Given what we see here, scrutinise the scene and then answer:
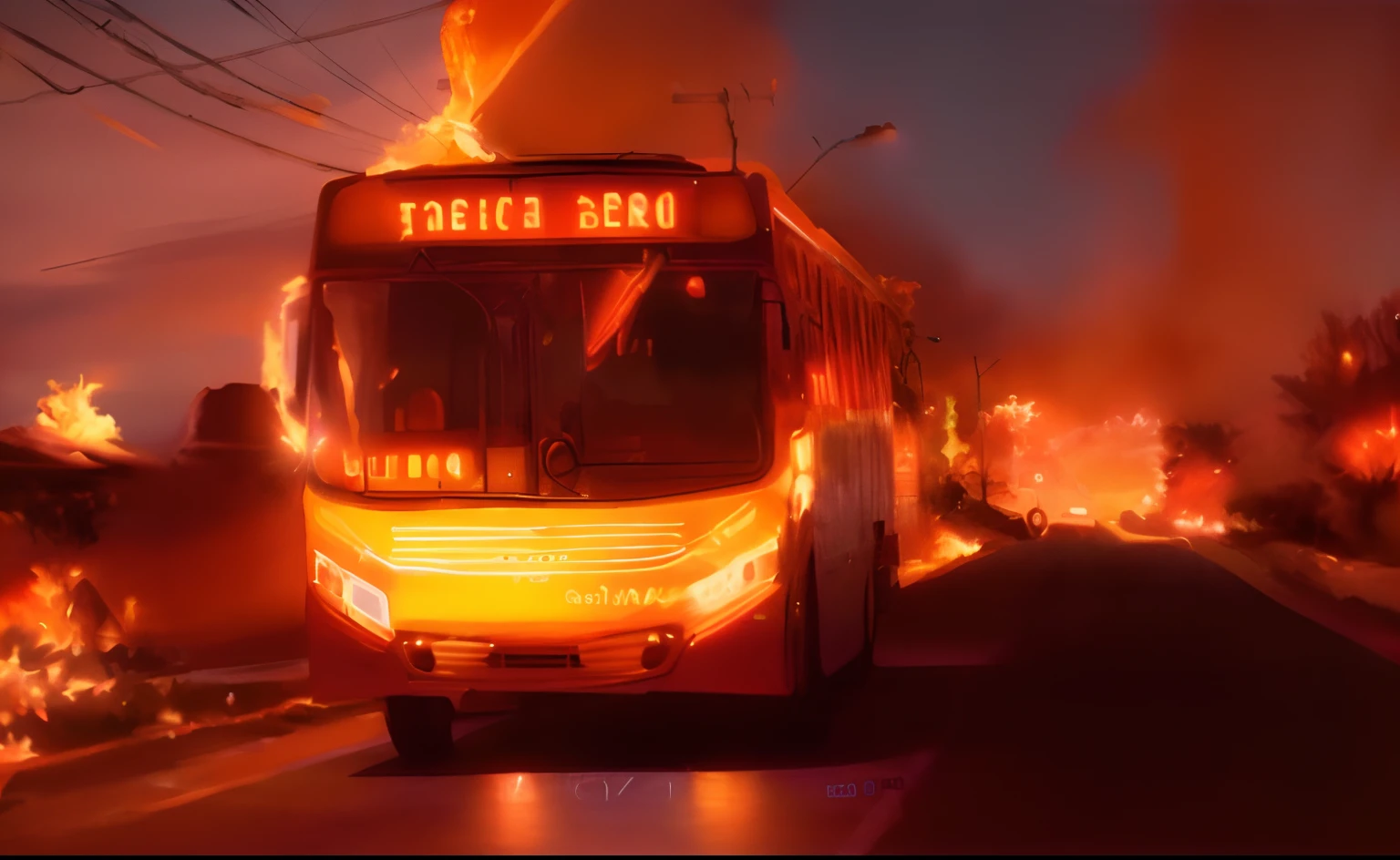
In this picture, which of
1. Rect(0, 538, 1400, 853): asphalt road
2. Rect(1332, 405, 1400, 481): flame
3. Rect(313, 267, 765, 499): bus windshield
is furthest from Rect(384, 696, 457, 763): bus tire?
Rect(1332, 405, 1400, 481): flame

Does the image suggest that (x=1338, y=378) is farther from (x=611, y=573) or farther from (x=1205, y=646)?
(x=611, y=573)

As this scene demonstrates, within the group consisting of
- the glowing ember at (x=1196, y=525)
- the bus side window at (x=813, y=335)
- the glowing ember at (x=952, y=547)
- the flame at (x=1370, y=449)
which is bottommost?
the glowing ember at (x=1196, y=525)

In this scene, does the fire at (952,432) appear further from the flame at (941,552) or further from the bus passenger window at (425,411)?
the bus passenger window at (425,411)

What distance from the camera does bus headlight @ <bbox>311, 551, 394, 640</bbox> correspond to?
11.6 metres

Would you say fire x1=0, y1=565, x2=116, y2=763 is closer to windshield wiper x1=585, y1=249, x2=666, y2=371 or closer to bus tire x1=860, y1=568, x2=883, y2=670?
windshield wiper x1=585, y1=249, x2=666, y2=371

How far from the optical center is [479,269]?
11.9 m

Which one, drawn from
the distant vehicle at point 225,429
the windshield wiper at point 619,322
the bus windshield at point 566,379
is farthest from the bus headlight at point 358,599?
the distant vehicle at point 225,429

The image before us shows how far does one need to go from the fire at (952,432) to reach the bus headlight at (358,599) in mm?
99694

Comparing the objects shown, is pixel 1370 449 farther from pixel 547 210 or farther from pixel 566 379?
pixel 547 210

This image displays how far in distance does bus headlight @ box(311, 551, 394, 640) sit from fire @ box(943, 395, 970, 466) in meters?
99.7

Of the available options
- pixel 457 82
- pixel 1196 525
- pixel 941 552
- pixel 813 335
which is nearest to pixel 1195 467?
pixel 1196 525

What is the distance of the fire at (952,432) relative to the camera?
4526 inches

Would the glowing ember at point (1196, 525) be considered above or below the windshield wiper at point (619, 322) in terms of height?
below

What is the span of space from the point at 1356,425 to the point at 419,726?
77135 millimetres
